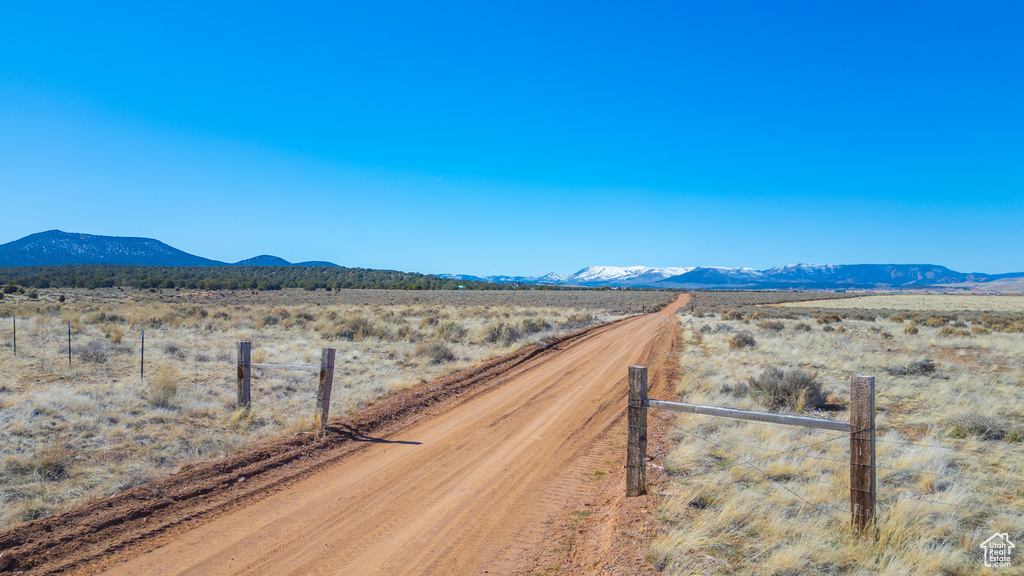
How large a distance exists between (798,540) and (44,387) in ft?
46.2

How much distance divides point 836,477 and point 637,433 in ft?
9.81

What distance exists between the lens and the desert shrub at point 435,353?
16.5 m

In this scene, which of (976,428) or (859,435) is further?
(976,428)

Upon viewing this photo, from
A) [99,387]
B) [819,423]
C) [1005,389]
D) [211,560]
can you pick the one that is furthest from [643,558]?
[1005,389]

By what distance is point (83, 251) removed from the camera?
A: 174 m

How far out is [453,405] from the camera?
Answer: 10.8 meters

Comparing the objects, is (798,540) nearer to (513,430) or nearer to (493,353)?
(513,430)

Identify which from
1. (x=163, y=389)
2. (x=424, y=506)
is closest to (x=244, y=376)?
(x=163, y=389)

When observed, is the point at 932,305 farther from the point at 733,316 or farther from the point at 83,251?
the point at 83,251

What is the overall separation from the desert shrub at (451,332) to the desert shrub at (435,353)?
14.2ft

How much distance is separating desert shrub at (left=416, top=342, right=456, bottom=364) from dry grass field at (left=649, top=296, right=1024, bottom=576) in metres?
7.78

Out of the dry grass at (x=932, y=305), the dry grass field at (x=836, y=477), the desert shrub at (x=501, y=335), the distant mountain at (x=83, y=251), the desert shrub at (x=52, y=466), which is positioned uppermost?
the distant mountain at (x=83, y=251)

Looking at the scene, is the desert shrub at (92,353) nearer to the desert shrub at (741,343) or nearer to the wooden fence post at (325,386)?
the wooden fence post at (325,386)

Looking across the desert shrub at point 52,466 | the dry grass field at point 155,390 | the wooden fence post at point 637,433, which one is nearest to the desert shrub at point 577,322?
the dry grass field at point 155,390
